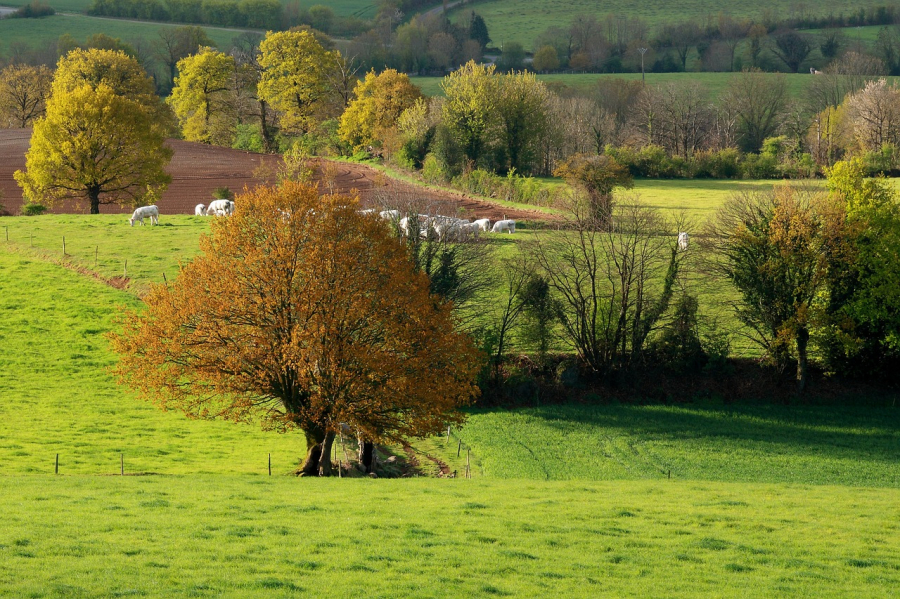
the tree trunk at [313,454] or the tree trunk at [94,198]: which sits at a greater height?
the tree trunk at [94,198]

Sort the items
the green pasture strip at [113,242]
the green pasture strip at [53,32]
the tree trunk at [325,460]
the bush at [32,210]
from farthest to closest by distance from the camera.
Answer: the green pasture strip at [53,32]
the bush at [32,210]
the green pasture strip at [113,242]
the tree trunk at [325,460]

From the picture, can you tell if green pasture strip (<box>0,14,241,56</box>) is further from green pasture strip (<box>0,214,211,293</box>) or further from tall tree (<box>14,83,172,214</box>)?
green pasture strip (<box>0,214,211,293</box>)

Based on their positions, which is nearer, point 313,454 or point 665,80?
point 313,454

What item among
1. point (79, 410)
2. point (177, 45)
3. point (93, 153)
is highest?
point (177, 45)

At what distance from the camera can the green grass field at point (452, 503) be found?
640 inches

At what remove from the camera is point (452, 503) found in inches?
917

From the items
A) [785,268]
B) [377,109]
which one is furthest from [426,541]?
[377,109]

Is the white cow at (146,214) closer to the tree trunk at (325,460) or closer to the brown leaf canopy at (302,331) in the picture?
the brown leaf canopy at (302,331)

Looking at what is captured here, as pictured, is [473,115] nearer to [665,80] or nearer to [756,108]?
[756,108]

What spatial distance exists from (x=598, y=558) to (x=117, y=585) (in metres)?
8.87

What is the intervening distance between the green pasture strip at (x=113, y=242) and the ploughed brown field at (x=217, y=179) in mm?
9989

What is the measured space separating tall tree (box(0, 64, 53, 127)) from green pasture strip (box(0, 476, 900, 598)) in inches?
3900

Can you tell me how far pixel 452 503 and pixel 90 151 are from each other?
5572 cm

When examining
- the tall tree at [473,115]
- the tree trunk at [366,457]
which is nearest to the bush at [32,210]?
the tall tree at [473,115]
